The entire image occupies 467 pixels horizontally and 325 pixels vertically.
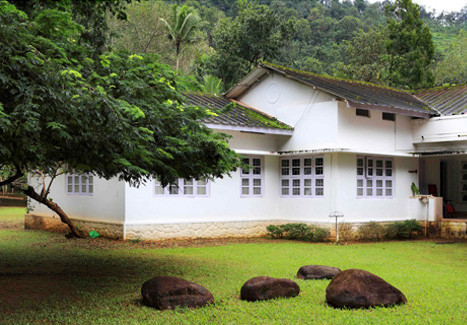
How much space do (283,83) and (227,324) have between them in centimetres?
1247

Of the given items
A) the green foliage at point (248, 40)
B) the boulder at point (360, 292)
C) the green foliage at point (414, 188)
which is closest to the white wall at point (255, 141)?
the green foliage at point (414, 188)

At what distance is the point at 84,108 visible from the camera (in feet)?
23.7

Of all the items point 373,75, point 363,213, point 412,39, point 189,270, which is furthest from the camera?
point 373,75

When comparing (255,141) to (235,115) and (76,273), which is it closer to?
(235,115)

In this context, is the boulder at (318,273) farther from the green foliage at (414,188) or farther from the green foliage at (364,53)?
the green foliage at (364,53)

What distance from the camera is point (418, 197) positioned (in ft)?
60.1

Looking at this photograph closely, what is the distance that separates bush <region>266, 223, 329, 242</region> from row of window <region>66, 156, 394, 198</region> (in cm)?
107

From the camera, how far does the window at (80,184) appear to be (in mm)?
17078

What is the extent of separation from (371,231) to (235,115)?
18.1ft

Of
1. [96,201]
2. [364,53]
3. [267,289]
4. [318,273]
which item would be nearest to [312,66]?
[364,53]

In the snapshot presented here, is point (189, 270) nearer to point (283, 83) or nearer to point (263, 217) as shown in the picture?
point (263, 217)

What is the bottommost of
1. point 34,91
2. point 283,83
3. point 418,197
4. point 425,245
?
point 425,245

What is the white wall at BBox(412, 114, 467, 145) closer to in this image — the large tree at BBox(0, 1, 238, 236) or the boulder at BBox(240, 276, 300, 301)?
the large tree at BBox(0, 1, 238, 236)

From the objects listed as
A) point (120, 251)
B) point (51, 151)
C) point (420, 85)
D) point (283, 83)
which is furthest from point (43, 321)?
point (420, 85)
